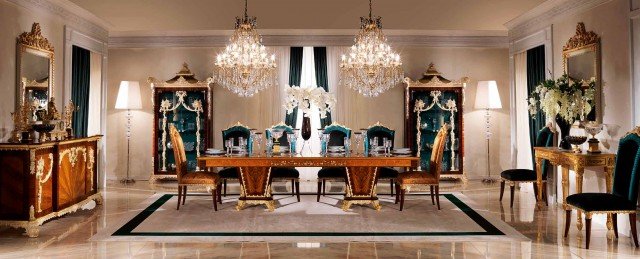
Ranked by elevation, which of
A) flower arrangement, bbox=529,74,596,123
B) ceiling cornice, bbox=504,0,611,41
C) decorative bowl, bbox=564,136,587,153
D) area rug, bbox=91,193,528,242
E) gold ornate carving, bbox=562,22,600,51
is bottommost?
area rug, bbox=91,193,528,242

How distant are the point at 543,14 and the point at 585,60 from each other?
1334mm

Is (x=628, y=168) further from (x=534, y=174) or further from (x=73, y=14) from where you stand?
(x=73, y=14)

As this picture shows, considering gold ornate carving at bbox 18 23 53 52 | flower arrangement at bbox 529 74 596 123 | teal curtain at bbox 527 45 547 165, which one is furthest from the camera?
teal curtain at bbox 527 45 547 165

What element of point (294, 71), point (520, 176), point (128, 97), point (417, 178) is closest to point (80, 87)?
point (128, 97)

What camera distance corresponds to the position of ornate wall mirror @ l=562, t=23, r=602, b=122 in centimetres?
525

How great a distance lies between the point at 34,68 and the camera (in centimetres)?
560

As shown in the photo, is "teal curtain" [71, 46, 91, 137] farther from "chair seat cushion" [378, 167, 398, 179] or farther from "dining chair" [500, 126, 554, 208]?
"dining chair" [500, 126, 554, 208]

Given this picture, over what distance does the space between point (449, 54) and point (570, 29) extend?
8.92 feet

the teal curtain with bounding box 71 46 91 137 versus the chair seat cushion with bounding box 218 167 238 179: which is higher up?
the teal curtain with bounding box 71 46 91 137

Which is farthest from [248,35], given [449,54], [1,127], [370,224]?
[449,54]

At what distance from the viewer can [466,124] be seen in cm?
849

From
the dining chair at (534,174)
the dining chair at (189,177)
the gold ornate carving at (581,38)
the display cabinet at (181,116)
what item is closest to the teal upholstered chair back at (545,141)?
the dining chair at (534,174)

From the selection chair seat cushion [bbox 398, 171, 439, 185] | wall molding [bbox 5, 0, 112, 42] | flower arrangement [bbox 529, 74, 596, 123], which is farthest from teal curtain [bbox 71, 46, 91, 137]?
flower arrangement [bbox 529, 74, 596, 123]

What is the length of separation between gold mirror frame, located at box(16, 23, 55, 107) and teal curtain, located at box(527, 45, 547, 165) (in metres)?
6.37
